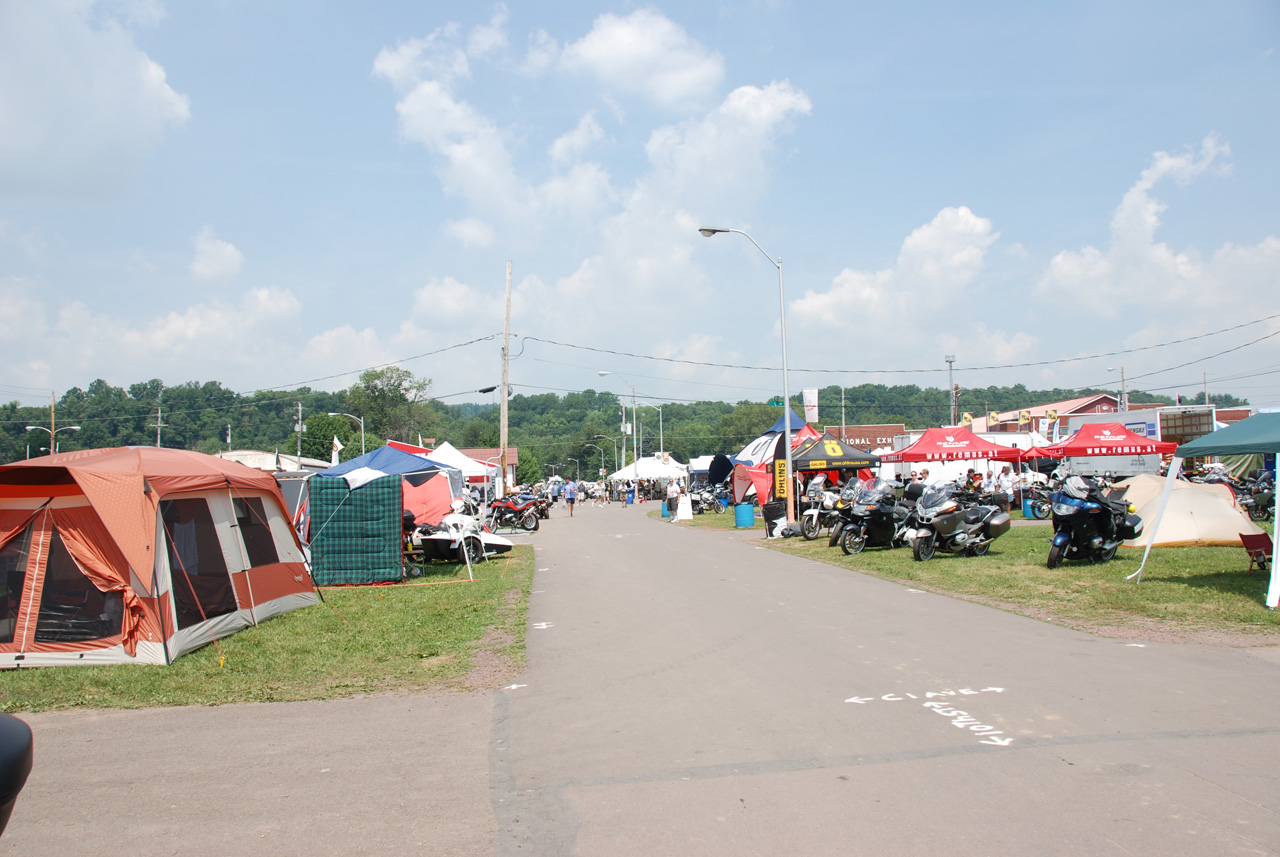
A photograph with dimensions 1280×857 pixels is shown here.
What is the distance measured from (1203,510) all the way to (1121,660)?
32.6ft

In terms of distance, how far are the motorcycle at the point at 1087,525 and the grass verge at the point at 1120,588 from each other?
0.27 meters

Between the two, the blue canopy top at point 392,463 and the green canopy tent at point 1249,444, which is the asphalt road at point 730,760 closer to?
the green canopy tent at point 1249,444

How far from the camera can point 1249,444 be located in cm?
991

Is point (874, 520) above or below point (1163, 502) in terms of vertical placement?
below

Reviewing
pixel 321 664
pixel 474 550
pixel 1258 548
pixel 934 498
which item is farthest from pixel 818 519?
pixel 321 664

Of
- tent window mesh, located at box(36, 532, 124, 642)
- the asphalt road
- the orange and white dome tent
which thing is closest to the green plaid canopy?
the orange and white dome tent

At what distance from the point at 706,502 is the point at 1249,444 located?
32408 millimetres

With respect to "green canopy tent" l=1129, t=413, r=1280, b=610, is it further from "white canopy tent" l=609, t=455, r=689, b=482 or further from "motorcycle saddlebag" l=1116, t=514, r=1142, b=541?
"white canopy tent" l=609, t=455, r=689, b=482

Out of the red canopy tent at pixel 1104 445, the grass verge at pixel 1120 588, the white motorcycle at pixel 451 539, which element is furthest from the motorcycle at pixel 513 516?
the red canopy tent at pixel 1104 445

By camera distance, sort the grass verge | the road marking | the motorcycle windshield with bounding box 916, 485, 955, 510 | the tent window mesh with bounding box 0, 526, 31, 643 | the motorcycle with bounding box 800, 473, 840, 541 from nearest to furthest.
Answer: the road marking
the tent window mesh with bounding box 0, 526, 31, 643
the grass verge
the motorcycle windshield with bounding box 916, 485, 955, 510
the motorcycle with bounding box 800, 473, 840, 541

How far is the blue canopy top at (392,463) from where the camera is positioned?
56.4ft

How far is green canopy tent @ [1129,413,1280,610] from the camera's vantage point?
31.6 feet

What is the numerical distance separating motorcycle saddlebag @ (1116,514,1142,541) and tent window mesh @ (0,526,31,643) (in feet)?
50.8

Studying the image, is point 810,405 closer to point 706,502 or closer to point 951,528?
point 706,502
